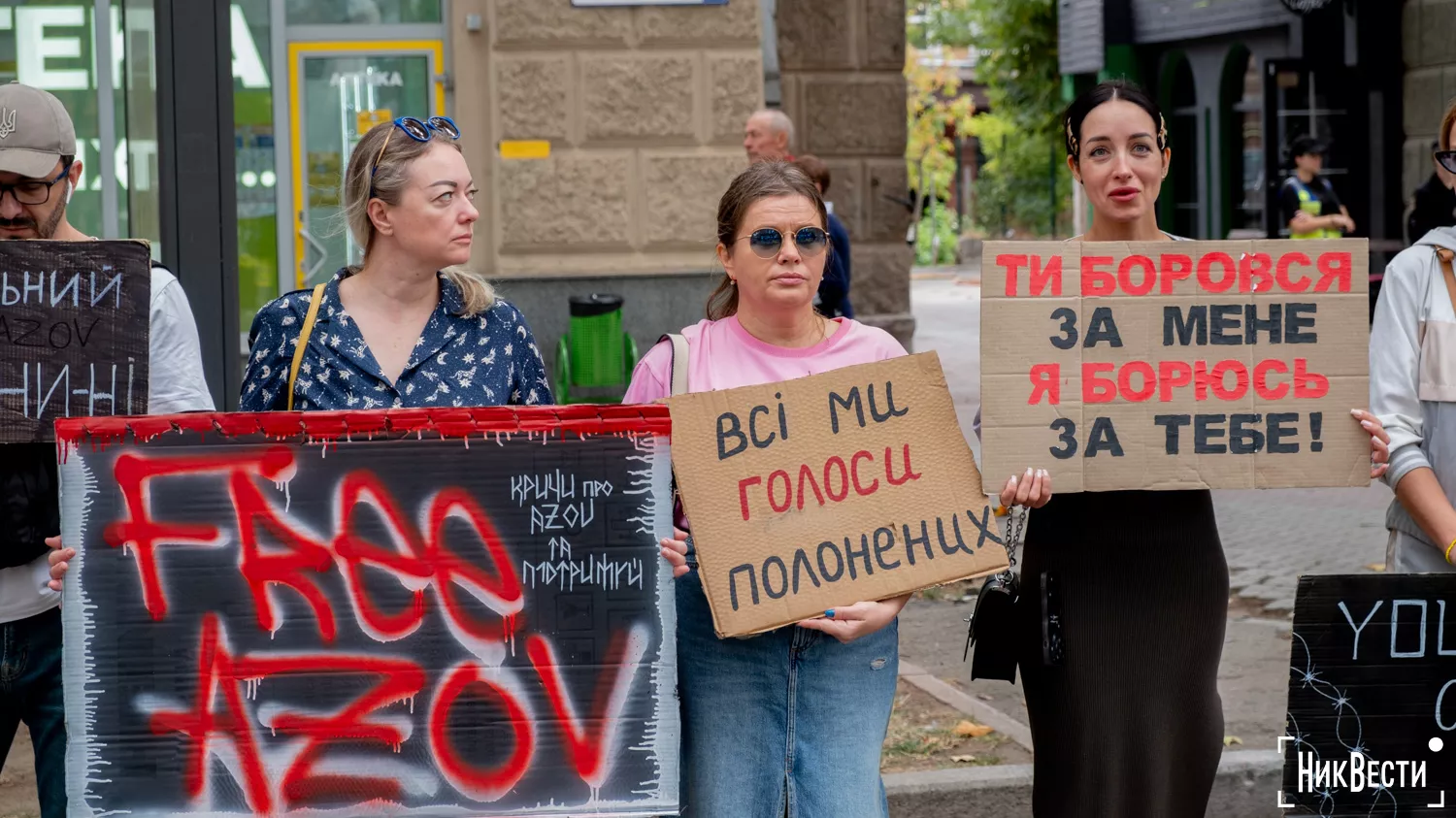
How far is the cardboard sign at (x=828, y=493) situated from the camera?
3.43 metres

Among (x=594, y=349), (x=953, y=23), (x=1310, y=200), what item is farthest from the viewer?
(x=953, y=23)

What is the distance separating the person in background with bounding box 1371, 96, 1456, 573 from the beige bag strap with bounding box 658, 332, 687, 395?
56.5 inches

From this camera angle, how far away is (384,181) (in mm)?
3602

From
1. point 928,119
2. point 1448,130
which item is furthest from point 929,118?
point 1448,130

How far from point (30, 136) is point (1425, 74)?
47.6 ft

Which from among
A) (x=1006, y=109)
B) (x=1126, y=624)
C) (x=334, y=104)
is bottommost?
(x=1126, y=624)

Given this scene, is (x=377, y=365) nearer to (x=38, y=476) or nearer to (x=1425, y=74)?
(x=38, y=476)

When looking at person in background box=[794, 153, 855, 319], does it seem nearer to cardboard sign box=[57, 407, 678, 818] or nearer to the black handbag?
the black handbag

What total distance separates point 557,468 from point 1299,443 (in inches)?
58.1

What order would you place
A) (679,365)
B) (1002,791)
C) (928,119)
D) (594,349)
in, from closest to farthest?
(679,365) < (1002,791) < (594,349) < (928,119)

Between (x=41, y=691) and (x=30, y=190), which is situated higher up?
Result: (x=30, y=190)

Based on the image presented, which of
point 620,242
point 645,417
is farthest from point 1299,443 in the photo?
point 620,242

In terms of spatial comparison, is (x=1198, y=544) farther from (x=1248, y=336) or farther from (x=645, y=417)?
(x=645, y=417)

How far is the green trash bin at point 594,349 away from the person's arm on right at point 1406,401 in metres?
6.40
